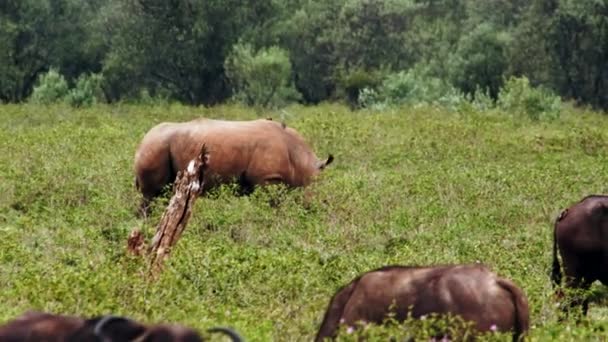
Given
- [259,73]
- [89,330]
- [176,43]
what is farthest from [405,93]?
[89,330]

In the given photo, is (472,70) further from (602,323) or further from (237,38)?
(602,323)

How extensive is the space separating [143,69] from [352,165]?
2567cm

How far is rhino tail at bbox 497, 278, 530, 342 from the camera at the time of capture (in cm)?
820

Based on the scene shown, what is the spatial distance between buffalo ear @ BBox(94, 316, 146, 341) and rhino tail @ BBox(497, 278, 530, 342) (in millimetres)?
2468

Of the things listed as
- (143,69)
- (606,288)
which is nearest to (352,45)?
(143,69)

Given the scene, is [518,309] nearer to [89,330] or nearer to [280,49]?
[89,330]

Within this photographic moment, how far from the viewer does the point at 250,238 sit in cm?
1470

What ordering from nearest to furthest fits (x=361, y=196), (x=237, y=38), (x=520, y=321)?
(x=520, y=321), (x=361, y=196), (x=237, y=38)

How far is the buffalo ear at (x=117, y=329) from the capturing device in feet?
23.1

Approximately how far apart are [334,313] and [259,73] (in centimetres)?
3441

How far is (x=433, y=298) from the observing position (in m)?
8.25

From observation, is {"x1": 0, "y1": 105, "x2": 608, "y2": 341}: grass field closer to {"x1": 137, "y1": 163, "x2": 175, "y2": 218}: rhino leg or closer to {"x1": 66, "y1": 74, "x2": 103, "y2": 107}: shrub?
{"x1": 137, "y1": 163, "x2": 175, "y2": 218}: rhino leg

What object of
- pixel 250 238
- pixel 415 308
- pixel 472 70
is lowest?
pixel 472 70

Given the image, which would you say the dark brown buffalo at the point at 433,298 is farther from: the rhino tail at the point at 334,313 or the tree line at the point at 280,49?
the tree line at the point at 280,49
